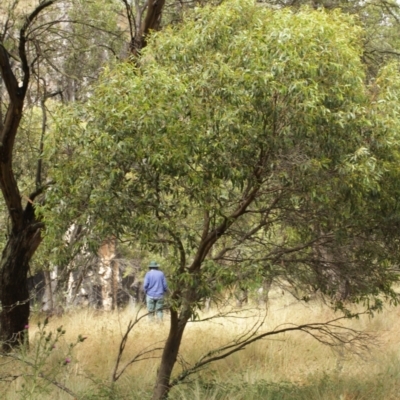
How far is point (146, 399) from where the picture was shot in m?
7.45

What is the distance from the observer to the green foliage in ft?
18.5

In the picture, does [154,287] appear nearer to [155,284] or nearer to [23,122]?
[155,284]

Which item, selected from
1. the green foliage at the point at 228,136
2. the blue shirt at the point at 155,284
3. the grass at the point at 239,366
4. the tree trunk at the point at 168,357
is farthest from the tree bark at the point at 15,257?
the green foliage at the point at 228,136

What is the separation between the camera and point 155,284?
39.9 feet

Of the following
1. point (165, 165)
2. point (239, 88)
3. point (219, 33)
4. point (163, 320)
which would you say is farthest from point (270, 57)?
point (163, 320)

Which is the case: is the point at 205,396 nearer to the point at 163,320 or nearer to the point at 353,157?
the point at 353,157

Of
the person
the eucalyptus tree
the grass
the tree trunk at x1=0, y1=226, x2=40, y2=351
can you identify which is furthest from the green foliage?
the person

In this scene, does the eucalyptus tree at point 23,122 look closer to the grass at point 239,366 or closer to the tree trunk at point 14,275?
the tree trunk at point 14,275

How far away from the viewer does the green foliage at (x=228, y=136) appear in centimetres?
562

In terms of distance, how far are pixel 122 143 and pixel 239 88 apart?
1.01 m

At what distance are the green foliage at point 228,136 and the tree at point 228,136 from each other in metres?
0.01

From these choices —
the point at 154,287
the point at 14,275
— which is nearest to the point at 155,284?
the point at 154,287

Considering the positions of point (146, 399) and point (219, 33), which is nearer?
point (219, 33)

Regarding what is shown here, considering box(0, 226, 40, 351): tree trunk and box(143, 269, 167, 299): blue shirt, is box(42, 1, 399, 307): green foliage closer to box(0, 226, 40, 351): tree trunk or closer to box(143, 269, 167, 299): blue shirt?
box(0, 226, 40, 351): tree trunk
